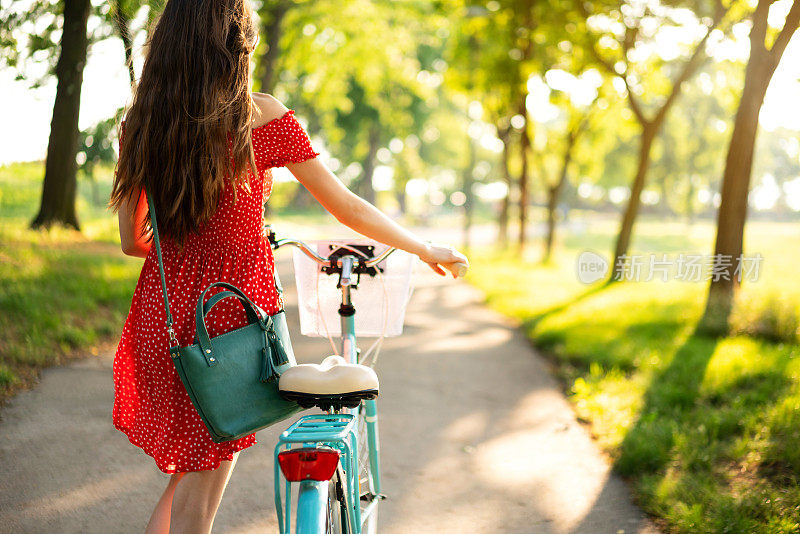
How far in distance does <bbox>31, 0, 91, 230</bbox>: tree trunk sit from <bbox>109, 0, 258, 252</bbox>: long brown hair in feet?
30.1

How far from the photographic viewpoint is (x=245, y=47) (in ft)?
6.86

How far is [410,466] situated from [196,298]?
300cm

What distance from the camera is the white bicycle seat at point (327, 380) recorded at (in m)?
2.02

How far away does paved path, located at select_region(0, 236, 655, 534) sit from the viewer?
3.86m

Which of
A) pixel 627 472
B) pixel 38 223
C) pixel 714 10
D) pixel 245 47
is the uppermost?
pixel 714 10

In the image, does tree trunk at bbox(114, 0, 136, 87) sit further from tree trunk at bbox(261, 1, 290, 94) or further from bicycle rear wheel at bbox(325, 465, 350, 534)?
tree trunk at bbox(261, 1, 290, 94)

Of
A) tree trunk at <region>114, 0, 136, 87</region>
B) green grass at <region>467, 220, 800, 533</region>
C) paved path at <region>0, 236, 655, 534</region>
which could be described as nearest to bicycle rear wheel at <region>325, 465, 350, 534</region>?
tree trunk at <region>114, 0, 136, 87</region>

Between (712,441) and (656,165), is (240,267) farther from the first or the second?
(656,165)

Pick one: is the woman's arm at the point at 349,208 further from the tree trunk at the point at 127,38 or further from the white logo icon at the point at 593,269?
the white logo icon at the point at 593,269

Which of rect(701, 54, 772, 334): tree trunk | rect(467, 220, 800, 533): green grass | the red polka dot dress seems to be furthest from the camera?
rect(701, 54, 772, 334): tree trunk

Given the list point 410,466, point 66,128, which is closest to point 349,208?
point 410,466

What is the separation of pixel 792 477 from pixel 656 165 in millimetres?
59012

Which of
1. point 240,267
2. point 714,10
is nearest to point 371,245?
point 240,267

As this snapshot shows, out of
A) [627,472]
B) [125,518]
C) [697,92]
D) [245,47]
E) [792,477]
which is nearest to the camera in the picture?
[245,47]
